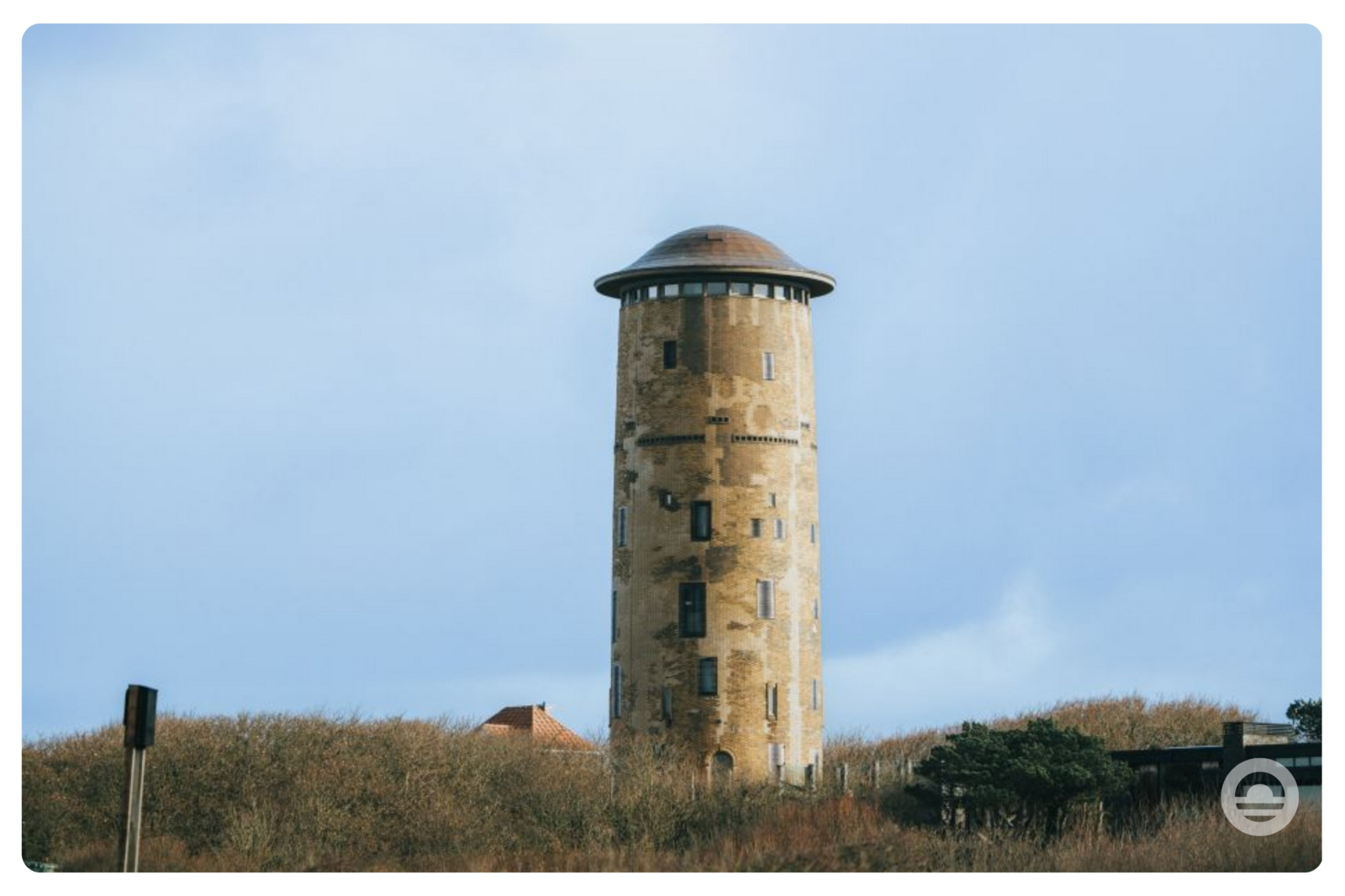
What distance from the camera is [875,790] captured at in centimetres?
4619

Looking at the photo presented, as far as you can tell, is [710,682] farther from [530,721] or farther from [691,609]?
[530,721]

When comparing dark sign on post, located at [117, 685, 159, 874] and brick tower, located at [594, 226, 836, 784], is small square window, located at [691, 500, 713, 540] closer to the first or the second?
brick tower, located at [594, 226, 836, 784]

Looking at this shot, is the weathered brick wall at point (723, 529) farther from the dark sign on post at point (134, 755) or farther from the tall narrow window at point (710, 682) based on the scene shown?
the dark sign on post at point (134, 755)

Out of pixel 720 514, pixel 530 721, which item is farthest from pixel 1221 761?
pixel 530 721

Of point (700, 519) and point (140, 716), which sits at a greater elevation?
point (700, 519)

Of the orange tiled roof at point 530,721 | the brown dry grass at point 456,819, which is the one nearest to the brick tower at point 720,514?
the brown dry grass at point 456,819

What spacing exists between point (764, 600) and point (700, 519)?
229cm

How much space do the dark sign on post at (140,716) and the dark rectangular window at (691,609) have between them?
74.4 feet

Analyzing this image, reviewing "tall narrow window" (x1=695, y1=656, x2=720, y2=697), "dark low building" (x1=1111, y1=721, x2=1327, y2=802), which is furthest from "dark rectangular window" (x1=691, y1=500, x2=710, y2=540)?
"dark low building" (x1=1111, y1=721, x2=1327, y2=802)

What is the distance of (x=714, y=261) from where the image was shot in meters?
48.4

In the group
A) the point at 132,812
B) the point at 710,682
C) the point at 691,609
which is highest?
the point at 691,609

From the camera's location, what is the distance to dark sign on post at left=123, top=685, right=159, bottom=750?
2512 cm

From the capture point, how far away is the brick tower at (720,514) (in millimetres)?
47531
